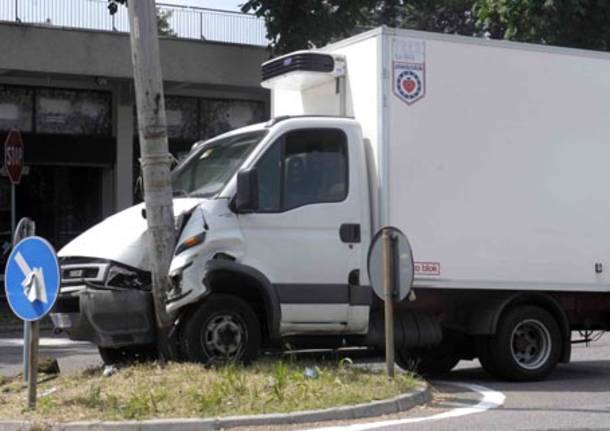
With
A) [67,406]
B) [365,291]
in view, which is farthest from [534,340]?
[67,406]

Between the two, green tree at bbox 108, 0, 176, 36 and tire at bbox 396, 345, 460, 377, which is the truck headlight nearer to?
tire at bbox 396, 345, 460, 377

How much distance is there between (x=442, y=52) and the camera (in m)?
10.4

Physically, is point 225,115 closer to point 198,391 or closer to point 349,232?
point 349,232

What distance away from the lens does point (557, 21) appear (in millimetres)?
19188

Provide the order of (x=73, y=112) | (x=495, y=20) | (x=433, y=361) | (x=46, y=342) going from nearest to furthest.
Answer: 1. (x=433, y=361)
2. (x=46, y=342)
3. (x=495, y=20)
4. (x=73, y=112)

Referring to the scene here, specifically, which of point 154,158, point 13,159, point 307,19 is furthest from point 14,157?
point 154,158

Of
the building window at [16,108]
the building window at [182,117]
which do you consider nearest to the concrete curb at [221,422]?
the building window at [16,108]

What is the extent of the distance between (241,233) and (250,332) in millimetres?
960

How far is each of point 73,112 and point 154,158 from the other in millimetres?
13187

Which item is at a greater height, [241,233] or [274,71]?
[274,71]

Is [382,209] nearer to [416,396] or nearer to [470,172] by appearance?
[470,172]

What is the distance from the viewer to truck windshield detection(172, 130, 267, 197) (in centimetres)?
995

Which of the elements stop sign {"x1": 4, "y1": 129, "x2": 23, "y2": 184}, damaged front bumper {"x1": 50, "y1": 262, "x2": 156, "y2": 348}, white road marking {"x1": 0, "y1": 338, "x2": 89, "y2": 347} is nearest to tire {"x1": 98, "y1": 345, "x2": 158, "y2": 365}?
damaged front bumper {"x1": 50, "y1": 262, "x2": 156, "y2": 348}

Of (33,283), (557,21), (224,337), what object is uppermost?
(557,21)
